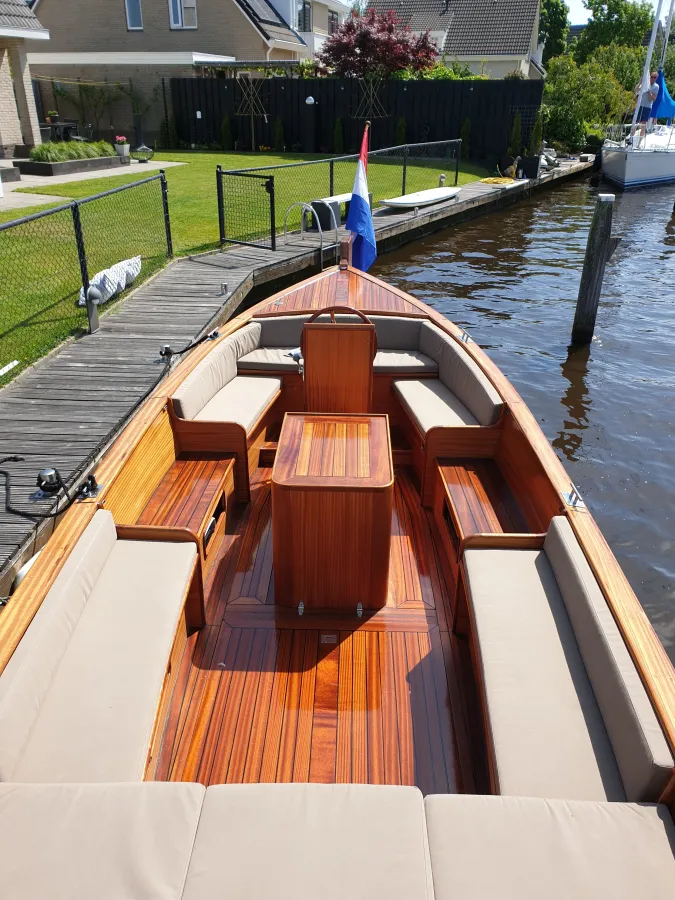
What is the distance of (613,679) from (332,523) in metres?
1.33

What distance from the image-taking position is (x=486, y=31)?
98.0ft

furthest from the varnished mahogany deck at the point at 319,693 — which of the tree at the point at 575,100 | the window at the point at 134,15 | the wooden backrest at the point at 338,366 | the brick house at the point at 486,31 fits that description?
the brick house at the point at 486,31

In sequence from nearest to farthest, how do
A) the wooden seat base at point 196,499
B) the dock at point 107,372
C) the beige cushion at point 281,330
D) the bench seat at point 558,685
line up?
the bench seat at point 558,685 → the wooden seat base at point 196,499 → the dock at point 107,372 → the beige cushion at point 281,330

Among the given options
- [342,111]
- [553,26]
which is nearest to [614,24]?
[553,26]

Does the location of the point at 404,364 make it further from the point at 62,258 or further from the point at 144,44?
the point at 144,44

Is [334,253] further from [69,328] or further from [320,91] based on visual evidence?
[320,91]

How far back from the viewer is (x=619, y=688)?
2.16m

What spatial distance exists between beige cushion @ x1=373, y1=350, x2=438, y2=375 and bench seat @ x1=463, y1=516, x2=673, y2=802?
240 centimetres

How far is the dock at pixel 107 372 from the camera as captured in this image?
407 centimetres

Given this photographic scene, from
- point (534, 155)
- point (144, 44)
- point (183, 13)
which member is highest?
point (183, 13)

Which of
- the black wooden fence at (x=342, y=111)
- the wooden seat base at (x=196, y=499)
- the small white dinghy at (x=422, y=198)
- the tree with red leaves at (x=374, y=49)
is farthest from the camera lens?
the tree with red leaves at (x=374, y=49)

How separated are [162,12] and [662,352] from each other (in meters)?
21.7

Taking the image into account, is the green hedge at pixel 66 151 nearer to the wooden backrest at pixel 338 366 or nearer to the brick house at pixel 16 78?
the brick house at pixel 16 78

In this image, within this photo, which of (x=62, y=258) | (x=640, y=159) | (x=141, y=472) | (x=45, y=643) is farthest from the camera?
(x=640, y=159)
